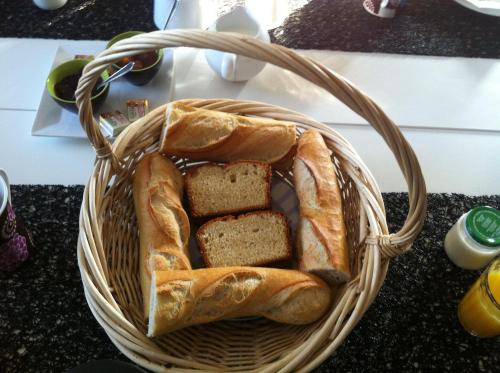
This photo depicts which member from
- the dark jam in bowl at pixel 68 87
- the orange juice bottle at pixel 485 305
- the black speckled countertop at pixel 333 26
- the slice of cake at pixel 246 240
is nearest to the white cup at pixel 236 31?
the black speckled countertop at pixel 333 26

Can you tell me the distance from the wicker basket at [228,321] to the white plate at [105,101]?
19 cm

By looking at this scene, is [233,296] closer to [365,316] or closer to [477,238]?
[365,316]

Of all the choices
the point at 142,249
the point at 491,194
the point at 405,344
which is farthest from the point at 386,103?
the point at 142,249

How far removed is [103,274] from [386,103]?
80 cm

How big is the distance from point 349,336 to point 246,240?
0.84ft

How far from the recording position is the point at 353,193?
2.96ft

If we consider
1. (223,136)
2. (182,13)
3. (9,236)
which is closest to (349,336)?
(223,136)

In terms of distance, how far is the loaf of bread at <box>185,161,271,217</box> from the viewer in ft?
3.03

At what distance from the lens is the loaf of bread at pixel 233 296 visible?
2.35 feet

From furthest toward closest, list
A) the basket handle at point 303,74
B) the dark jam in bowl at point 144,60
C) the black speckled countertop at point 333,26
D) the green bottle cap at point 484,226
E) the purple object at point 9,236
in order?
the black speckled countertop at point 333,26 → the dark jam in bowl at point 144,60 → the green bottle cap at point 484,226 → the purple object at point 9,236 → the basket handle at point 303,74

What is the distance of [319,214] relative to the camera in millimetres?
845

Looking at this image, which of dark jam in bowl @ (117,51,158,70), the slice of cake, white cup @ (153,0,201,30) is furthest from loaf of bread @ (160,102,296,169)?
white cup @ (153,0,201,30)

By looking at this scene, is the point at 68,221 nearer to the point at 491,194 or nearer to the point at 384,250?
the point at 384,250

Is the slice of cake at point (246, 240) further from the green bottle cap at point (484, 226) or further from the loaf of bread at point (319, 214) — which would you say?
the green bottle cap at point (484, 226)
